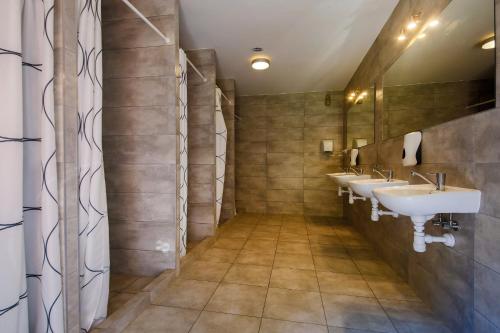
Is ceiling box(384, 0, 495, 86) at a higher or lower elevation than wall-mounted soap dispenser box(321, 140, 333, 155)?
higher

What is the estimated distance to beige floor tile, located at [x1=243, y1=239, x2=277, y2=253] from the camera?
2.73 meters

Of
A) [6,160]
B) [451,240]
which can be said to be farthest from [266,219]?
[6,160]

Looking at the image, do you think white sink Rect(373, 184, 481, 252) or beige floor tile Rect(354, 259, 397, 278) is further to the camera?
beige floor tile Rect(354, 259, 397, 278)

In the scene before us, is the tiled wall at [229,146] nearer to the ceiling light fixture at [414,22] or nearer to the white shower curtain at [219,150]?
the white shower curtain at [219,150]

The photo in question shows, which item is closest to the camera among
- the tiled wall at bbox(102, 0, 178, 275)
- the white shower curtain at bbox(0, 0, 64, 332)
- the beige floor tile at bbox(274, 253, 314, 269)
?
the white shower curtain at bbox(0, 0, 64, 332)

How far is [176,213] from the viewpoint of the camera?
195 centimetres

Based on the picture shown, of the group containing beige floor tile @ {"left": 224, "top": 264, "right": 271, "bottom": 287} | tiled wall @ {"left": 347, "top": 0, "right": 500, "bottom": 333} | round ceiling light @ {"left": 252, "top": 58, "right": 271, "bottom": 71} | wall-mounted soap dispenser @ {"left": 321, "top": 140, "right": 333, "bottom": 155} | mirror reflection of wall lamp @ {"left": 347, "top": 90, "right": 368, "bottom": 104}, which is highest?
round ceiling light @ {"left": 252, "top": 58, "right": 271, "bottom": 71}

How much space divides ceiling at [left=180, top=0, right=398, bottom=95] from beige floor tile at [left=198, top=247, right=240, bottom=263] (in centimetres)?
237

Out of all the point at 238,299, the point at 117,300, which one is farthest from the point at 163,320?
the point at 238,299

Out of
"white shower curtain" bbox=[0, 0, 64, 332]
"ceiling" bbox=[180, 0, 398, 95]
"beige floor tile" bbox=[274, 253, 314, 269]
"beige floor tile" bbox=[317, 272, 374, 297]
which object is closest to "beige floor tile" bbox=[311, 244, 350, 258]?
"beige floor tile" bbox=[274, 253, 314, 269]

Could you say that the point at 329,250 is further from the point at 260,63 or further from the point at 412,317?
the point at 260,63

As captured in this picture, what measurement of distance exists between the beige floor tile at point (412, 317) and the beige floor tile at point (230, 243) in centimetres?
157

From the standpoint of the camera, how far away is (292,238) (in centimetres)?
313

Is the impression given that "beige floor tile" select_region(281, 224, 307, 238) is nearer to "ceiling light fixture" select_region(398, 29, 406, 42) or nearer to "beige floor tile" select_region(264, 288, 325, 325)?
"beige floor tile" select_region(264, 288, 325, 325)
